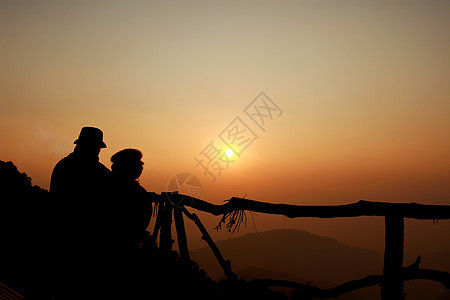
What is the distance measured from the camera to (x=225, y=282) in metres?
5.66

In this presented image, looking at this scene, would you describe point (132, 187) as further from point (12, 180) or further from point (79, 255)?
point (12, 180)

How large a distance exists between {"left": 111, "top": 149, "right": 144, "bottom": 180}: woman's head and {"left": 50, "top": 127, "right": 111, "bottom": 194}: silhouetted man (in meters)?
0.18

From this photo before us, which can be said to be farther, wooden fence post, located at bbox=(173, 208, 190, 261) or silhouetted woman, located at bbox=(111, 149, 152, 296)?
wooden fence post, located at bbox=(173, 208, 190, 261)

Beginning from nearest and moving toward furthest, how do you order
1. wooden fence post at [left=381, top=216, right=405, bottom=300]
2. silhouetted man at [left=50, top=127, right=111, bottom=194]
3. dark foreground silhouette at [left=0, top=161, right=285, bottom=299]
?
wooden fence post at [left=381, top=216, right=405, bottom=300], dark foreground silhouette at [left=0, top=161, right=285, bottom=299], silhouetted man at [left=50, top=127, right=111, bottom=194]

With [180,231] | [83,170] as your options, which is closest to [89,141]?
[83,170]

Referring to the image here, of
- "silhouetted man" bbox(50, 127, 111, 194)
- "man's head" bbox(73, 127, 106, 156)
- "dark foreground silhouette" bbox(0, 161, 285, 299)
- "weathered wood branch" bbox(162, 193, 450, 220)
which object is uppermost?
"man's head" bbox(73, 127, 106, 156)

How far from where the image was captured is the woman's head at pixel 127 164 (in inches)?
198

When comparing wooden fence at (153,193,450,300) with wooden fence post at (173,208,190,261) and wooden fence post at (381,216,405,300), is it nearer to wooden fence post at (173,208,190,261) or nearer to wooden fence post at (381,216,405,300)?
wooden fence post at (381,216,405,300)

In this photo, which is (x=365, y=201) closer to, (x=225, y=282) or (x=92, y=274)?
(x=225, y=282)

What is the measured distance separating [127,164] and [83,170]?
2.10 ft

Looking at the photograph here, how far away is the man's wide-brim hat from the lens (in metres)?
4.81

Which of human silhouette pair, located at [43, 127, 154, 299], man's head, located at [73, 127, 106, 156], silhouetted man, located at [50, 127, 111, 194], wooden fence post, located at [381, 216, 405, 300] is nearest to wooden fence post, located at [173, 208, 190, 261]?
human silhouette pair, located at [43, 127, 154, 299]

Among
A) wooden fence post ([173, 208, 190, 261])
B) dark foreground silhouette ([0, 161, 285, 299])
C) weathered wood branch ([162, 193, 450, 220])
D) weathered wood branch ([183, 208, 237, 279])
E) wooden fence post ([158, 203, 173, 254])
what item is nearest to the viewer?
weathered wood branch ([162, 193, 450, 220])

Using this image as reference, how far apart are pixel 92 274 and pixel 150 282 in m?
1.34
